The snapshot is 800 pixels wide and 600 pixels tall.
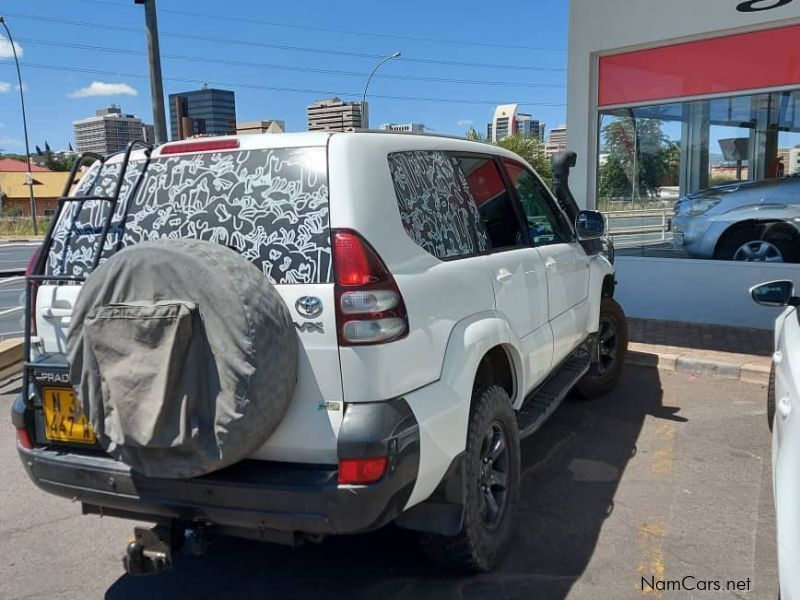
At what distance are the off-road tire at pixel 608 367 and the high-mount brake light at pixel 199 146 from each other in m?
3.75

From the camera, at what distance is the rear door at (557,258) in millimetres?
4234

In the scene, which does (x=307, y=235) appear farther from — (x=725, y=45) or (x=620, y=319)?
(x=725, y=45)

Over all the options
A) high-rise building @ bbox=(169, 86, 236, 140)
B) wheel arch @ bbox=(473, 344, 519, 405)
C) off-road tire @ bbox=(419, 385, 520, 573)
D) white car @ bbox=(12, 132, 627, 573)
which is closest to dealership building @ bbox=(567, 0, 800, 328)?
high-rise building @ bbox=(169, 86, 236, 140)

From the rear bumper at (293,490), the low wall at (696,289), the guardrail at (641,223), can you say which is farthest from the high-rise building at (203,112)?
the low wall at (696,289)

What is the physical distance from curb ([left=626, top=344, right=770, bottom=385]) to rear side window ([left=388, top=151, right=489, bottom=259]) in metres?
4.01

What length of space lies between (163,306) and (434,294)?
1034 mm

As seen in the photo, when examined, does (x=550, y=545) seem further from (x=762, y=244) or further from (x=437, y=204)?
(x=762, y=244)

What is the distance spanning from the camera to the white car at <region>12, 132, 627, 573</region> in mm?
2389

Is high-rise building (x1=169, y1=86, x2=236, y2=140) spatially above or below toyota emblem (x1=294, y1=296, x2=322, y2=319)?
above

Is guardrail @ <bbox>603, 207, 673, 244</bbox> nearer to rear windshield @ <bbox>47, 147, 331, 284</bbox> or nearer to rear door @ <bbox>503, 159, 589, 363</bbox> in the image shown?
rear door @ <bbox>503, 159, 589, 363</bbox>

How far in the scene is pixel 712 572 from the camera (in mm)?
3205

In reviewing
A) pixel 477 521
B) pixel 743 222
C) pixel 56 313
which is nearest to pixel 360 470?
pixel 477 521

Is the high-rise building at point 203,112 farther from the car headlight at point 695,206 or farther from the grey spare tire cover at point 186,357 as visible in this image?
the car headlight at point 695,206

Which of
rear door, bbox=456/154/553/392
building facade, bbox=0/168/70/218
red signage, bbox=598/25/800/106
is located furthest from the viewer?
building facade, bbox=0/168/70/218
